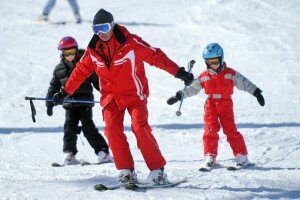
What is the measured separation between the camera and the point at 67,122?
768cm

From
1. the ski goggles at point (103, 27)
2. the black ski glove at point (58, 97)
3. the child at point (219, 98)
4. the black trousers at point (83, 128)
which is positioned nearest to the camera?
the ski goggles at point (103, 27)

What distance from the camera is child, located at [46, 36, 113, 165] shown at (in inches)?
294

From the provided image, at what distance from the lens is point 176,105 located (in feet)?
35.4

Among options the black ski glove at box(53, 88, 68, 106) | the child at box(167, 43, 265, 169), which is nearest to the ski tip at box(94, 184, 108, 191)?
the black ski glove at box(53, 88, 68, 106)

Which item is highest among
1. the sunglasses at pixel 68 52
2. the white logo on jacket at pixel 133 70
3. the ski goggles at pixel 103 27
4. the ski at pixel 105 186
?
the ski goggles at pixel 103 27

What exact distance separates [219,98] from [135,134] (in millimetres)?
1806

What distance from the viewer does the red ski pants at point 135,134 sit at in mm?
5527

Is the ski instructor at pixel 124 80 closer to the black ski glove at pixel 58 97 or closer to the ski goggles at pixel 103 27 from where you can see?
the ski goggles at pixel 103 27

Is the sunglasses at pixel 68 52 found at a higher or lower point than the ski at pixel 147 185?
higher

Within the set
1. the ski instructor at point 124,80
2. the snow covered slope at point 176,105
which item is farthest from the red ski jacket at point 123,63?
the snow covered slope at point 176,105

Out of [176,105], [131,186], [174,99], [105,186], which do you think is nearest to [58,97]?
[105,186]

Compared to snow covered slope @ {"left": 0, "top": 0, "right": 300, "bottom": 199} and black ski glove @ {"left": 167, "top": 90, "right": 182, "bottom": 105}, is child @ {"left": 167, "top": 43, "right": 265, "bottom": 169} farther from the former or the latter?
snow covered slope @ {"left": 0, "top": 0, "right": 300, "bottom": 199}

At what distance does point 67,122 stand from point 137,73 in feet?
7.71

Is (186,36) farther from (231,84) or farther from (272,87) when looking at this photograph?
(231,84)
